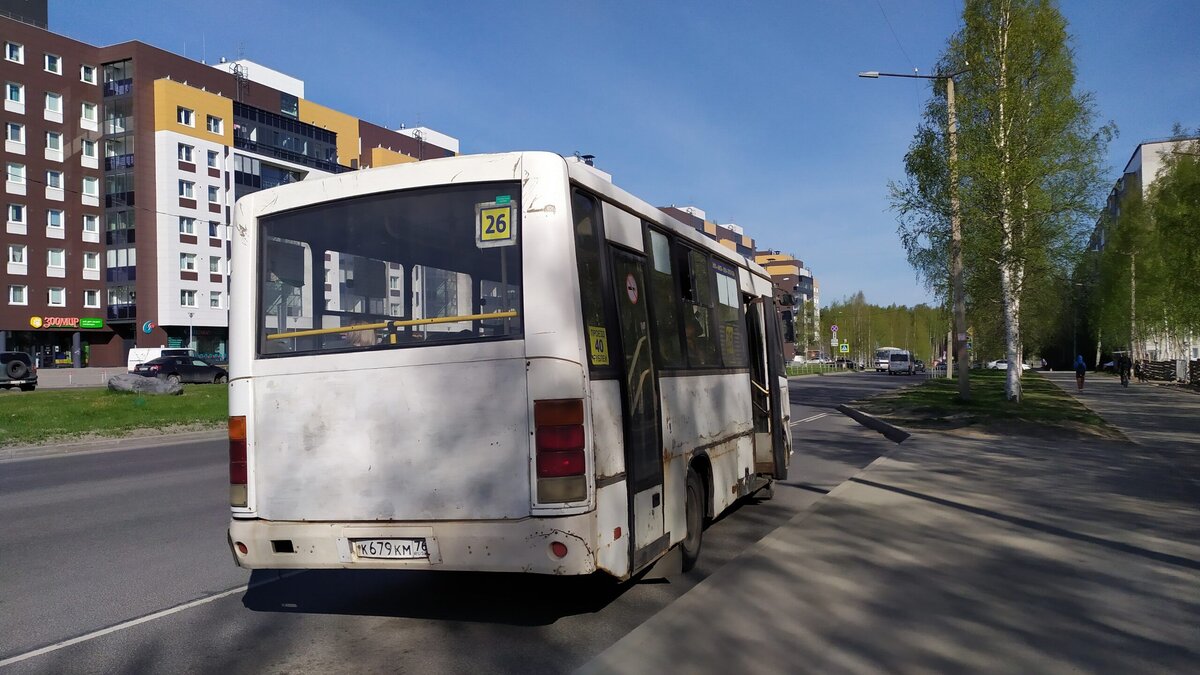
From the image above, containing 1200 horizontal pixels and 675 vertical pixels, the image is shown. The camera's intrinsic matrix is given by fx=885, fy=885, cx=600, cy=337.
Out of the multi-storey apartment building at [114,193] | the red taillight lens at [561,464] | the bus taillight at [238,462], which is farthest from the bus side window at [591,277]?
the multi-storey apartment building at [114,193]

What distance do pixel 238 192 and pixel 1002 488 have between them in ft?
207

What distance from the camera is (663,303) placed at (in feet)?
20.4

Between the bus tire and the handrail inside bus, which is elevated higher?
the handrail inside bus

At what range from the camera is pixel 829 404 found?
30578mm

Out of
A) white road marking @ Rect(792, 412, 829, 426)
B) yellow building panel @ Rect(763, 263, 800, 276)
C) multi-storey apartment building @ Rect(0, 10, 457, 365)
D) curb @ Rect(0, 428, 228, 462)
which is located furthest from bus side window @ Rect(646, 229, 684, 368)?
yellow building panel @ Rect(763, 263, 800, 276)

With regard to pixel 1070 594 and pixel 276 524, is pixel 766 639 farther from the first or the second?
pixel 276 524

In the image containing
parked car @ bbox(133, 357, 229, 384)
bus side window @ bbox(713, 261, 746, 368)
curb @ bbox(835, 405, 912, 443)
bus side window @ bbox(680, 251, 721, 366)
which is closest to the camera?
bus side window @ bbox(680, 251, 721, 366)

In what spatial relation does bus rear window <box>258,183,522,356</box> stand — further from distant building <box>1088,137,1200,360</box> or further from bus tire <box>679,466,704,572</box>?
distant building <box>1088,137,1200,360</box>

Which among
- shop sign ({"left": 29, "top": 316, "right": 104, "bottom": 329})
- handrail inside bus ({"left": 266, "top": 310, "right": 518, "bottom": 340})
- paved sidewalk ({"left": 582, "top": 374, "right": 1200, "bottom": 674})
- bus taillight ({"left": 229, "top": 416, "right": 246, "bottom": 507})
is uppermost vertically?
shop sign ({"left": 29, "top": 316, "right": 104, "bottom": 329})

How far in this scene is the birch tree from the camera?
26.2 metres

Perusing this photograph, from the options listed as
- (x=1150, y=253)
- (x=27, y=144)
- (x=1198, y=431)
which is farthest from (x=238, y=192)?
(x=1198, y=431)

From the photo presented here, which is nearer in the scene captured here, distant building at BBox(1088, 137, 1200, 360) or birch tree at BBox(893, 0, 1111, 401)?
birch tree at BBox(893, 0, 1111, 401)

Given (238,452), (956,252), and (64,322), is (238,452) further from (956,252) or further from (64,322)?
(64,322)

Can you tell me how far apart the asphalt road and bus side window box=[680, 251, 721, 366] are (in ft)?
5.46
